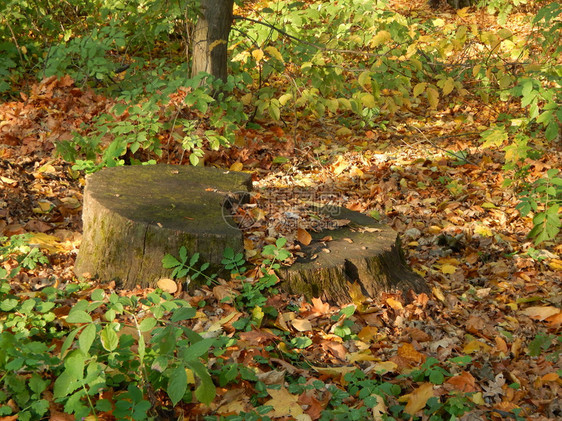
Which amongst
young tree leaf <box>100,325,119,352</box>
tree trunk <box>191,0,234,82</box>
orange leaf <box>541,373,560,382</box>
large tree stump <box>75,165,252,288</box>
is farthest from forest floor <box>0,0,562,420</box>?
tree trunk <box>191,0,234,82</box>

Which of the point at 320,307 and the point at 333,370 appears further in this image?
the point at 320,307

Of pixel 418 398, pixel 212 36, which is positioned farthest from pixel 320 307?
pixel 212 36

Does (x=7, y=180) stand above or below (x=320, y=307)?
above

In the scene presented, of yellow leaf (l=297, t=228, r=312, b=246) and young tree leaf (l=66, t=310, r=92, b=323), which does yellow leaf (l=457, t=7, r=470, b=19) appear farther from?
young tree leaf (l=66, t=310, r=92, b=323)

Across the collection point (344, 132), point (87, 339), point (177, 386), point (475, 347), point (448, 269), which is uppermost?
point (344, 132)

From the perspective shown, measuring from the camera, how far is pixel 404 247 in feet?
15.6

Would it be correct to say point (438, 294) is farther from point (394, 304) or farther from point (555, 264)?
point (555, 264)

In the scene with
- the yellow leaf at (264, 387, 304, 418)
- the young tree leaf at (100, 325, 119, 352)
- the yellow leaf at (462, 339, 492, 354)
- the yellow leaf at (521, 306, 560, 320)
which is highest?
the young tree leaf at (100, 325, 119, 352)

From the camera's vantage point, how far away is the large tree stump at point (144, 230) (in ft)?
11.3

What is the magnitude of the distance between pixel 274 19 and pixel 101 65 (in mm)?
2004

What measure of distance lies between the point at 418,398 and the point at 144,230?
1.79 m

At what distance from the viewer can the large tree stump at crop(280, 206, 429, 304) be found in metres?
Result: 3.52

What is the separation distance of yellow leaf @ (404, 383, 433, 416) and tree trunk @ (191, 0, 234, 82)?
13.8 ft

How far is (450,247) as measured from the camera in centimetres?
475
